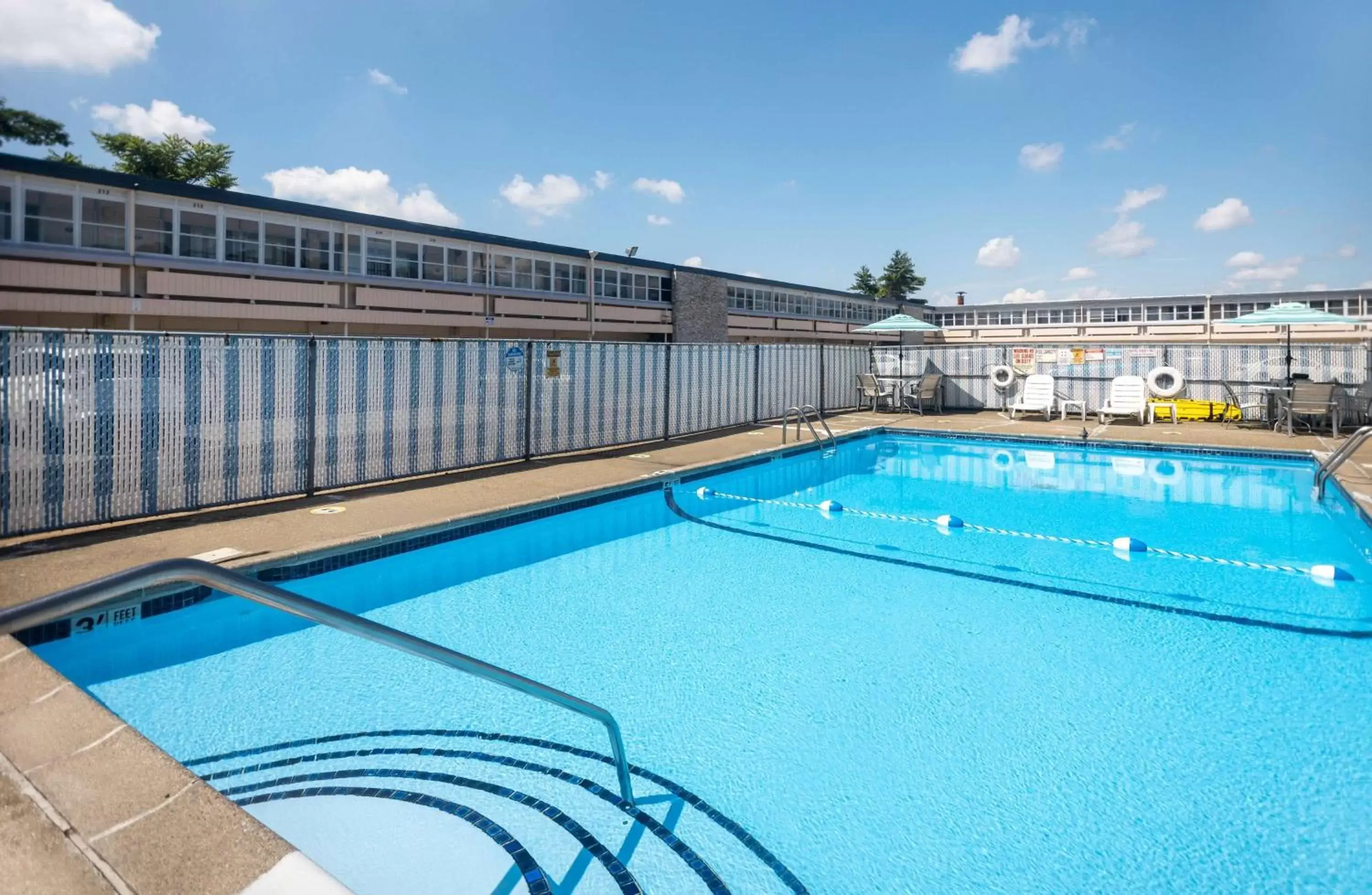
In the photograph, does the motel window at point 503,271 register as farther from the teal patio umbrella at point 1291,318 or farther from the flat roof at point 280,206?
the teal patio umbrella at point 1291,318

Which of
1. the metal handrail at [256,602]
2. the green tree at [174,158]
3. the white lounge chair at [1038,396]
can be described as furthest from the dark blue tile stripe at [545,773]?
the green tree at [174,158]

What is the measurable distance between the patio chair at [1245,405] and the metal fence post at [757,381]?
31.5ft

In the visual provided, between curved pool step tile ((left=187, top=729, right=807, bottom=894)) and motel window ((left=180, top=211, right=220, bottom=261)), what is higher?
motel window ((left=180, top=211, right=220, bottom=261))

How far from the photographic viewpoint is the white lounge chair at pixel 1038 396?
683 inches

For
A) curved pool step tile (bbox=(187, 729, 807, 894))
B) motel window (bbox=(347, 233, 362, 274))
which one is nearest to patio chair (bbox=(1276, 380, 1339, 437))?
curved pool step tile (bbox=(187, 729, 807, 894))

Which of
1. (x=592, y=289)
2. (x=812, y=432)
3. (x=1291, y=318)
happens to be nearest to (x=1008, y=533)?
(x=812, y=432)

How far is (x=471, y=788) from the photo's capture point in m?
3.04

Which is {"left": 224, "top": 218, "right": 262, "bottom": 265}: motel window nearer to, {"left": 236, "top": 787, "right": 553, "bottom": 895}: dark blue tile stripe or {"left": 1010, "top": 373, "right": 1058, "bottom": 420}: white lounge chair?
{"left": 236, "top": 787, "right": 553, "bottom": 895}: dark blue tile stripe

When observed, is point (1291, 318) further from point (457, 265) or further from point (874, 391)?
point (457, 265)

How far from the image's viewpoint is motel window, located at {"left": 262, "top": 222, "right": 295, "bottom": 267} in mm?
17391

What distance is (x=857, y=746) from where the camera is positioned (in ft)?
11.7

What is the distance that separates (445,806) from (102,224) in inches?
672

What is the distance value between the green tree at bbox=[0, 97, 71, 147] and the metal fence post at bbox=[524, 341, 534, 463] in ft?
127

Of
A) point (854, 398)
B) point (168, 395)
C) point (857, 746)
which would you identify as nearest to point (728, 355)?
point (854, 398)
